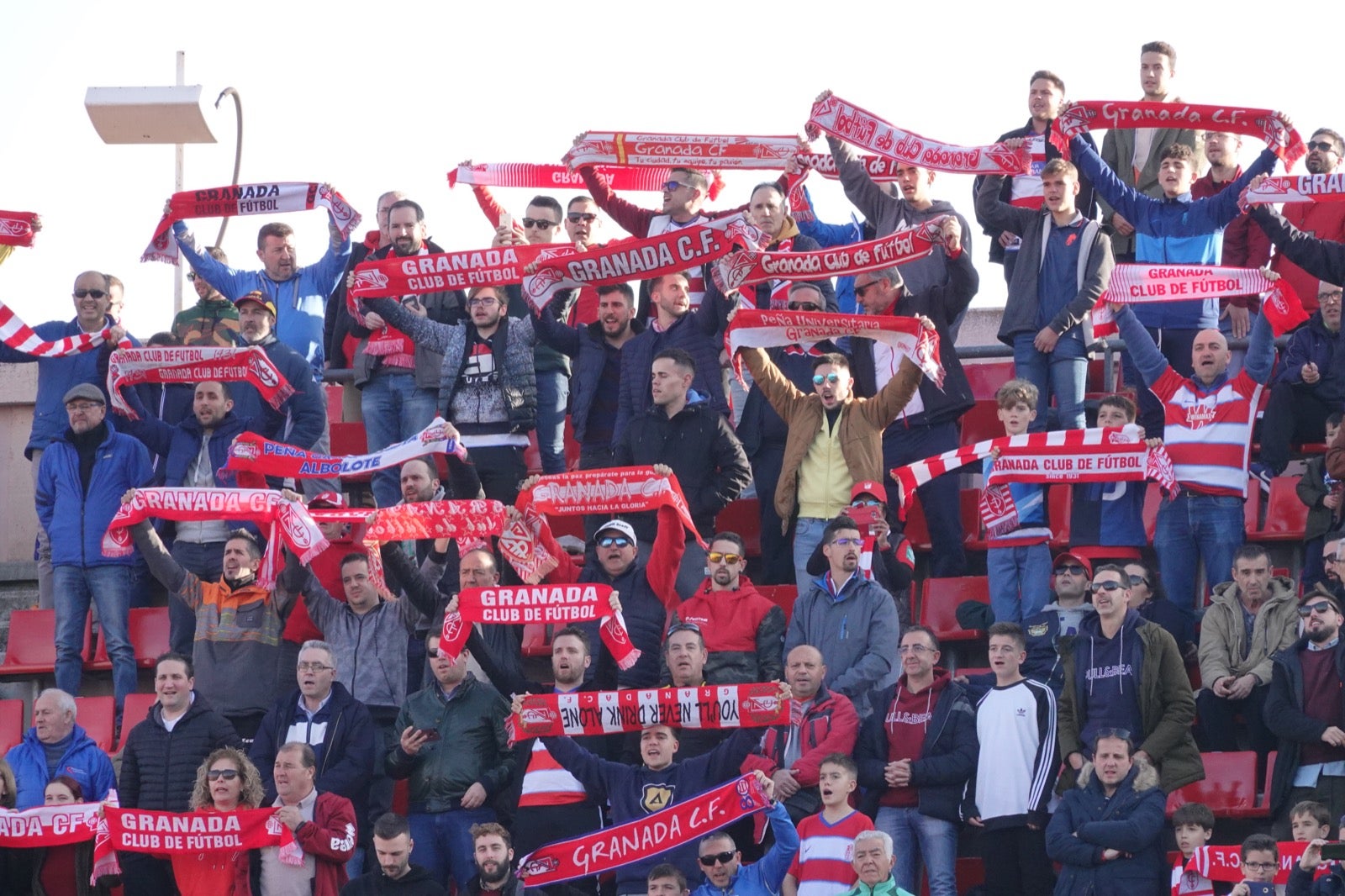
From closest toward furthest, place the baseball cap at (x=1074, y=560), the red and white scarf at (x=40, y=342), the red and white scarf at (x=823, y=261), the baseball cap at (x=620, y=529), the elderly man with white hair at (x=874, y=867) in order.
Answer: the elderly man with white hair at (x=874, y=867), the baseball cap at (x=1074, y=560), the baseball cap at (x=620, y=529), the red and white scarf at (x=823, y=261), the red and white scarf at (x=40, y=342)

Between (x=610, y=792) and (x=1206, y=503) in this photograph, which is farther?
(x=1206, y=503)

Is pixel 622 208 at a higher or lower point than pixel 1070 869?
higher

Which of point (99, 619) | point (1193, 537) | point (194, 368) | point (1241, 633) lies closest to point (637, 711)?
point (1241, 633)

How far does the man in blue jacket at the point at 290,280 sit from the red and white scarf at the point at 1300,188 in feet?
20.8

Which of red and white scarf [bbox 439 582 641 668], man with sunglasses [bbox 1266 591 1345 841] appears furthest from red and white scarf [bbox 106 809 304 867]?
man with sunglasses [bbox 1266 591 1345 841]

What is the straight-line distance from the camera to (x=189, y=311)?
17219 mm

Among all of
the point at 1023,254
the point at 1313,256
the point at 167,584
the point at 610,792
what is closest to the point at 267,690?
the point at 167,584

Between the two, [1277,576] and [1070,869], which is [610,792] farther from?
[1277,576]

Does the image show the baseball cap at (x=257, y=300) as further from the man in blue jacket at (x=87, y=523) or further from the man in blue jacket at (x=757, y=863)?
the man in blue jacket at (x=757, y=863)

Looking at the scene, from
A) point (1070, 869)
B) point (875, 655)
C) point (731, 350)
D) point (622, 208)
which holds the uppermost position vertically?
point (622, 208)

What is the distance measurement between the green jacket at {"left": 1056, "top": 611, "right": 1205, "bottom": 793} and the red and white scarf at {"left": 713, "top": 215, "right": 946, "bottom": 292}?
3.43 meters

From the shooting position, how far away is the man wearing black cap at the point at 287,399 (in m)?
16.0

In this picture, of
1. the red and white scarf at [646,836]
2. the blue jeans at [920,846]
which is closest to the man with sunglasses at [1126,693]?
the blue jeans at [920,846]

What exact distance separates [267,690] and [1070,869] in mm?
4985
